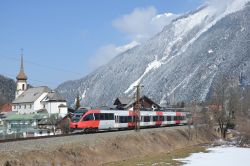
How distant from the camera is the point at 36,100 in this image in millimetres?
129625

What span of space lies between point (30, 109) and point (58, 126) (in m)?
55.9

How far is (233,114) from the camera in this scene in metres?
87.7

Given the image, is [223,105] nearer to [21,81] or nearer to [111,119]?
[111,119]

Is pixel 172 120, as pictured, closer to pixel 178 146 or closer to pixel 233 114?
pixel 233 114

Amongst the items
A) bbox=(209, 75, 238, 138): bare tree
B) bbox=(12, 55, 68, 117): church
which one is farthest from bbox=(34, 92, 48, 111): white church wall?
bbox=(209, 75, 238, 138): bare tree

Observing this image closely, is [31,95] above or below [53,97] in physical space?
above

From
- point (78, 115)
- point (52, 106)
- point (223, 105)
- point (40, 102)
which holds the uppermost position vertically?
point (40, 102)

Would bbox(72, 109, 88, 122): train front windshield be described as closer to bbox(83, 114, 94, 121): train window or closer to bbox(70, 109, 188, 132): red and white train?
bbox(70, 109, 188, 132): red and white train

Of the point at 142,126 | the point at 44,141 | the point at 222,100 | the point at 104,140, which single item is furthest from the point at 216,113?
the point at 44,141

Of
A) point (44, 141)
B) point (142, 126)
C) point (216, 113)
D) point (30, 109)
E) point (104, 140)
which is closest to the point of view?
point (44, 141)

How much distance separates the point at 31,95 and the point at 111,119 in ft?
260

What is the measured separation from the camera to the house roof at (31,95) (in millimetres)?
130500

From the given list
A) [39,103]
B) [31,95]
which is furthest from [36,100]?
[31,95]

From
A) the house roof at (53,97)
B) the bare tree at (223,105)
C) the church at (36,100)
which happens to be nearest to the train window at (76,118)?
the bare tree at (223,105)
